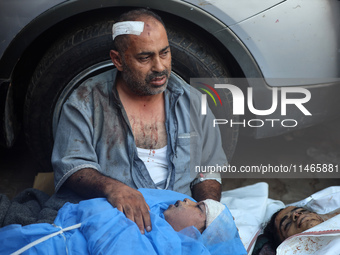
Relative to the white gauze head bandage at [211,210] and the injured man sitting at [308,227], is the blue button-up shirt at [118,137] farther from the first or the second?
the injured man sitting at [308,227]

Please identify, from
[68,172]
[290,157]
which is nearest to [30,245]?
[68,172]

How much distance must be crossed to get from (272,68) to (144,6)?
96 centimetres

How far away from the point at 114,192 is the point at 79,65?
3.46 feet

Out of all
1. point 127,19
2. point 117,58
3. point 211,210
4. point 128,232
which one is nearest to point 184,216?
point 211,210

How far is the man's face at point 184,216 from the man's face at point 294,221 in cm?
58

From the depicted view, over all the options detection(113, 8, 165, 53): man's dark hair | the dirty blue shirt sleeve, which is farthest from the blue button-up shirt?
detection(113, 8, 165, 53): man's dark hair

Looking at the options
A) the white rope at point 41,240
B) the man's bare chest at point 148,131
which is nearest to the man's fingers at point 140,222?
the white rope at point 41,240

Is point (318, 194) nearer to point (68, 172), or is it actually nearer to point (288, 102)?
point (288, 102)

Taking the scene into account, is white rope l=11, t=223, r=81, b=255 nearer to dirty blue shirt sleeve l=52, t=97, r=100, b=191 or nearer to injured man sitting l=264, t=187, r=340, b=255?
dirty blue shirt sleeve l=52, t=97, r=100, b=191

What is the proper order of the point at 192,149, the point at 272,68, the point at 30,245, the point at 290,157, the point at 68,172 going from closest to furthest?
1. the point at 30,245
2. the point at 68,172
3. the point at 192,149
4. the point at 272,68
5. the point at 290,157

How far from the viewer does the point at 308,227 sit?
2602 mm

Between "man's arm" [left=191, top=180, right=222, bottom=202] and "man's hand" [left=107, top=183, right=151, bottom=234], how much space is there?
Answer: 1.60 feet

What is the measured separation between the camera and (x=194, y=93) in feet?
9.49

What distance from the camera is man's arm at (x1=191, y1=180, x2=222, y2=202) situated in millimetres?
2764
